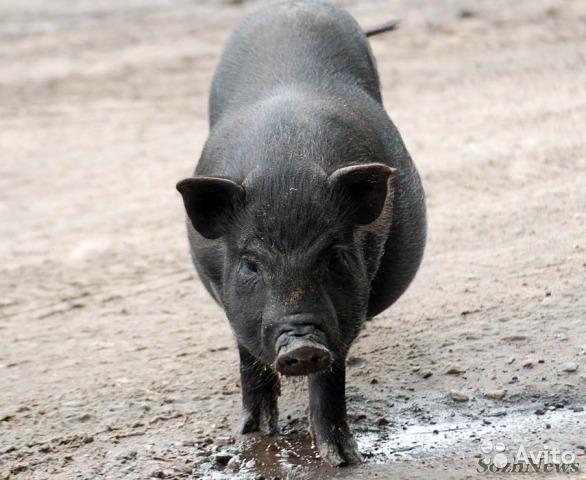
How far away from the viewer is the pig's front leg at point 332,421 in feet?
16.4

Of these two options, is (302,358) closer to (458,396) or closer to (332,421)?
(332,421)

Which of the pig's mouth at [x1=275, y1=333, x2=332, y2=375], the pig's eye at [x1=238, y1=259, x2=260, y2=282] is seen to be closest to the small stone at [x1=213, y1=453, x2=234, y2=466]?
the pig's eye at [x1=238, y1=259, x2=260, y2=282]

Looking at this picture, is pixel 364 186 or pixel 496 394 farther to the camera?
pixel 496 394

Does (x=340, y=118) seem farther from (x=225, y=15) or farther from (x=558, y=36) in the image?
(x=225, y=15)

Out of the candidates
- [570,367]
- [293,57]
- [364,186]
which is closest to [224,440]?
[364,186]

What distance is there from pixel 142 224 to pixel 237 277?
13.5 ft

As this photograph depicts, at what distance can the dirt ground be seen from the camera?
5.34m

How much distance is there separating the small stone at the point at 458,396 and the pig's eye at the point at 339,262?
1.24 meters

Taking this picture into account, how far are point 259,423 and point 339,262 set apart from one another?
1174 millimetres

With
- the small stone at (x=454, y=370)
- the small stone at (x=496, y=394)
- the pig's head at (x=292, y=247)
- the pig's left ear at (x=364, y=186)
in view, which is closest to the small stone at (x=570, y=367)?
the small stone at (x=496, y=394)

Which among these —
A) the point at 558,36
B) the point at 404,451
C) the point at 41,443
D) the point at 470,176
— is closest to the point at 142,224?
the point at 470,176

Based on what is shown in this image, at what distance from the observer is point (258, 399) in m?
5.42

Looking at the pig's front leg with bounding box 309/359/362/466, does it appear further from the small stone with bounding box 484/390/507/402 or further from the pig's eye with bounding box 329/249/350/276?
the small stone with bounding box 484/390/507/402

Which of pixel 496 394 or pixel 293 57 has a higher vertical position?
pixel 293 57
